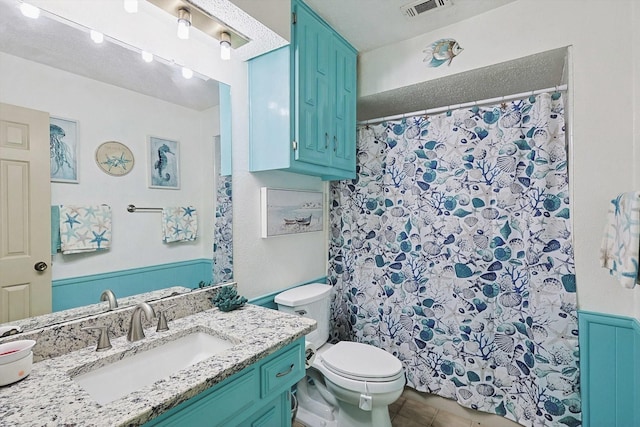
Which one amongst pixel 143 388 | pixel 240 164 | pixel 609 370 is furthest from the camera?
pixel 240 164

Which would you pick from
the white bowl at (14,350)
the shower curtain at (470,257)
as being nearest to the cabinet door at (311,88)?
the shower curtain at (470,257)

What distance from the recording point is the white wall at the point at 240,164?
113 centimetres

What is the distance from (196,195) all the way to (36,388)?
85 centimetres

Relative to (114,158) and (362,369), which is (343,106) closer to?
(114,158)

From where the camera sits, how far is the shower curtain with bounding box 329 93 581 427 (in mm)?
1566

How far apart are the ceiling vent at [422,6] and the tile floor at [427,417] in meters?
2.38

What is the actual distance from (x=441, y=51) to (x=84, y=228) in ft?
6.77

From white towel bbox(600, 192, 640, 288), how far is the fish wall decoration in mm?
1160

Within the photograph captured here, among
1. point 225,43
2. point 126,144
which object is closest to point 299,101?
point 225,43

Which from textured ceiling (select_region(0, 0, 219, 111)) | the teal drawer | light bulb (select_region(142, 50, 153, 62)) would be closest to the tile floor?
the teal drawer

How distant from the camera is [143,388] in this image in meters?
0.80

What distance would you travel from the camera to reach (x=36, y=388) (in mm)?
799

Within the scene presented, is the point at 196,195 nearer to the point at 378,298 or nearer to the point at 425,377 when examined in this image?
the point at 378,298

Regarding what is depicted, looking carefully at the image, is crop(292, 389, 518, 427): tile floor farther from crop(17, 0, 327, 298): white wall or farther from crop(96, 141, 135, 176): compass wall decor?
crop(96, 141, 135, 176): compass wall decor
